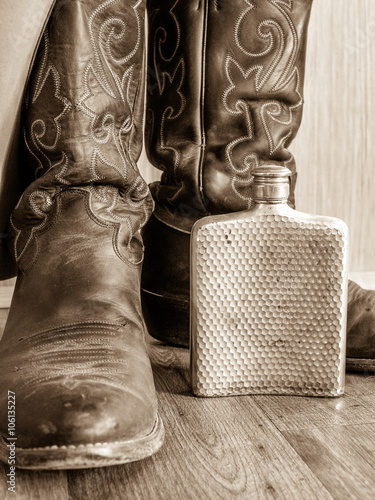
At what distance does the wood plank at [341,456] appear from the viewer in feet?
2.10

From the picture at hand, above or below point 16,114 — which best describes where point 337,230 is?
below

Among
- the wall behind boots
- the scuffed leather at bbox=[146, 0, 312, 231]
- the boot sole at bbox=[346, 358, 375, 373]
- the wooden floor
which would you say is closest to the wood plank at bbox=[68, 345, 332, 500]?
the wooden floor

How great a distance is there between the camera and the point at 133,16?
0.88 metres

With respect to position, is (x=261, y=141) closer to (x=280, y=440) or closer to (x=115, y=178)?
(x=115, y=178)

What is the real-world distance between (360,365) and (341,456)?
10.7 inches

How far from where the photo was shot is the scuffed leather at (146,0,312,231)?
0.96 m

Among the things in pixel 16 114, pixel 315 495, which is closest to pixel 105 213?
pixel 16 114

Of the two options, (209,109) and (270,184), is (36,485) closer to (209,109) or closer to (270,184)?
(270,184)

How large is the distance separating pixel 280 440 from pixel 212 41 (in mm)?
569

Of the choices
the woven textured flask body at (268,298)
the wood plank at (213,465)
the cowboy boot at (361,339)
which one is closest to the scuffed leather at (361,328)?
the cowboy boot at (361,339)

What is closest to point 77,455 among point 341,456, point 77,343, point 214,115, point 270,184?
point 77,343

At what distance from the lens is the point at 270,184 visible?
82 cm

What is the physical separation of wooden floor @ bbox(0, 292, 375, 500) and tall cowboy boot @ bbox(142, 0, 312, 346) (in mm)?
240

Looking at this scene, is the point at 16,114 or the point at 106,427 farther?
the point at 16,114
